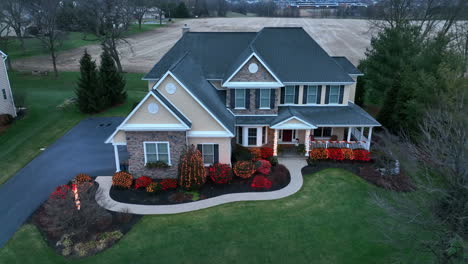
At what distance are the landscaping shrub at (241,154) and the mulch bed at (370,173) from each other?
4.05m

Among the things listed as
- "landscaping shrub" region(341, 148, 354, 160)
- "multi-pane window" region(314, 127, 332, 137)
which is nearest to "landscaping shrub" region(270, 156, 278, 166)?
"landscaping shrub" region(341, 148, 354, 160)

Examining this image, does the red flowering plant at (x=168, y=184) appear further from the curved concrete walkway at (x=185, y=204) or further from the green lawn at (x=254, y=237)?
the green lawn at (x=254, y=237)

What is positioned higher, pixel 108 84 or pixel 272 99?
pixel 272 99

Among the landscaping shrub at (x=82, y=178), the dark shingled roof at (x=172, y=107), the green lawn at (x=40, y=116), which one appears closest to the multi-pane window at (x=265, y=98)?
the dark shingled roof at (x=172, y=107)

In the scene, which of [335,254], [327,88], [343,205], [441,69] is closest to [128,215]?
[335,254]

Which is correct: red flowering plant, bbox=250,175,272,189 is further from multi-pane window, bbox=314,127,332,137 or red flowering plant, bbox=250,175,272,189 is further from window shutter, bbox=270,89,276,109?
multi-pane window, bbox=314,127,332,137

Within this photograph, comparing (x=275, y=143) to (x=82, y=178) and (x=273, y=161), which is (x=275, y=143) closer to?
(x=273, y=161)

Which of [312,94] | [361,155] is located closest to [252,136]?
[312,94]

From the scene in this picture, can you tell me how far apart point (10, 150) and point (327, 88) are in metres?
25.4

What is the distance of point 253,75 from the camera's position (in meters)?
25.2

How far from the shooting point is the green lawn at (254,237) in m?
16.1

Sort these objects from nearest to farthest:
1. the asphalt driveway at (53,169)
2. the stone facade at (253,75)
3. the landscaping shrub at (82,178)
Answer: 1. the asphalt driveway at (53,169)
2. the landscaping shrub at (82,178)
3. the stone facade at (253,75)

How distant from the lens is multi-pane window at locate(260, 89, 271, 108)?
1023 inches

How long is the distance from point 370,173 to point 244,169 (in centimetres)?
871
